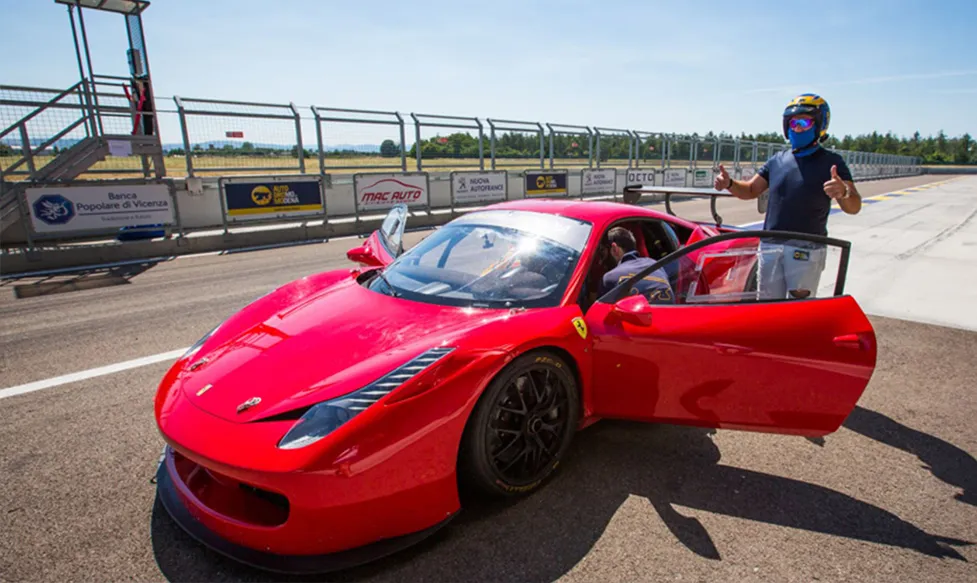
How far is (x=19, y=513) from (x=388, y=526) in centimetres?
178

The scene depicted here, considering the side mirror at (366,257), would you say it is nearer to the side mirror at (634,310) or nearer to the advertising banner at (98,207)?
the side mirror at (634,310)

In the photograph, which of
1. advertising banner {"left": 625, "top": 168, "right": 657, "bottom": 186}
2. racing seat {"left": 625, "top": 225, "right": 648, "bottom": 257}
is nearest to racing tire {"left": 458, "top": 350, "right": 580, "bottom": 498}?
racing seat {"left": 625, "top": 225, "right": 648, "bottom": 257}

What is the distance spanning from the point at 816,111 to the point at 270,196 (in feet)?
33.8

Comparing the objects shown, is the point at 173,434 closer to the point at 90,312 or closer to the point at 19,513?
the point at 19,513

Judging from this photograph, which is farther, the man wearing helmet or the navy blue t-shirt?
the navy blue t-shirt

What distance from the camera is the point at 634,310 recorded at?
2.46 metres

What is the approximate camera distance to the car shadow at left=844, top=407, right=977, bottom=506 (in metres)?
2.66

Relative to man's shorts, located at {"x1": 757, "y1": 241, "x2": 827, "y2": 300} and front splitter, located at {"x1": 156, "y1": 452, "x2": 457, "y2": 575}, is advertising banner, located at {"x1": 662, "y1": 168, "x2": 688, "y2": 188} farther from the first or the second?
front splitter, located at {"x1": 156, "y1": 452, "x2": 457, "y2": 575}

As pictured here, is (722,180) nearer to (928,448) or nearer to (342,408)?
(928,448)

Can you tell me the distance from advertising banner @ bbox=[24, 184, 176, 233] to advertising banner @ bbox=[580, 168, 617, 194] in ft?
44.6

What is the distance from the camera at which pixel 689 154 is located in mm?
26156

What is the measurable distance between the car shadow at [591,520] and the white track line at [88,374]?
2.10 meters

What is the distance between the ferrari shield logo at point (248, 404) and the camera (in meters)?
2.03

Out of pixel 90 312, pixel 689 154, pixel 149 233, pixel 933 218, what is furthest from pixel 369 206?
pixel 689 154
